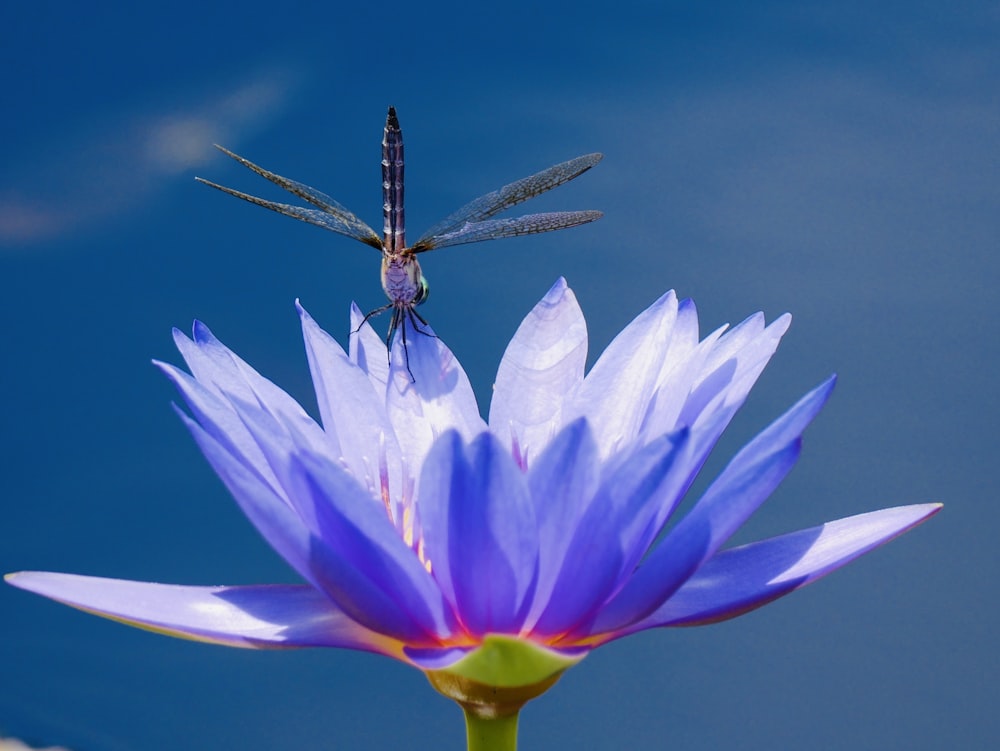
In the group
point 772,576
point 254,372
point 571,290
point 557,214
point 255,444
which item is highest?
point 557,214

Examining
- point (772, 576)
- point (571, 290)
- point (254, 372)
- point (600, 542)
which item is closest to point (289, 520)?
point (600, 542)

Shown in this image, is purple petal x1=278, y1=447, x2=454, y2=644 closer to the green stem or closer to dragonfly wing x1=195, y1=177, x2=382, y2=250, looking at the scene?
the green stem

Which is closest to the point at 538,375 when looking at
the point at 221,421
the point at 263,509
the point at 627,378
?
the point at 627,378

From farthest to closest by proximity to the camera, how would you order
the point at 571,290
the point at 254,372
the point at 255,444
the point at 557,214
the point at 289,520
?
the point at 557,214
the point at 571,290
the point at 254,372
the point at 255,444
the point at 289,520

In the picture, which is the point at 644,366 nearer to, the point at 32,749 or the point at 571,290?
the point at 571,290

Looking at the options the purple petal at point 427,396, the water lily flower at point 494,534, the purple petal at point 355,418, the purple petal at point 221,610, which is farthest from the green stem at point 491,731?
the purple petal at point 427,396

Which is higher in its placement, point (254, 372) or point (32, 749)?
point (254, 372)
